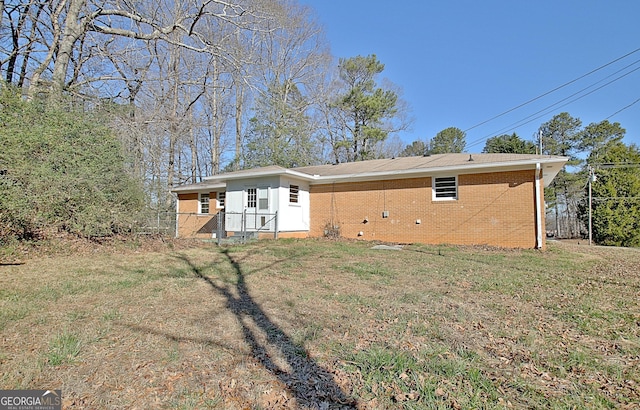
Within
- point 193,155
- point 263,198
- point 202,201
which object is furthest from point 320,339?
point 193,155

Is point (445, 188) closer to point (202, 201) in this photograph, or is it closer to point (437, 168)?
point (437, 168)

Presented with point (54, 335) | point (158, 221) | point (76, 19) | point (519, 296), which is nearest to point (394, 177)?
point (519, 296)

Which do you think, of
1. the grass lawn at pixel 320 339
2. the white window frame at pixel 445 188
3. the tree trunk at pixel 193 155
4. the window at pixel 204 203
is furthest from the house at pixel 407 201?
the tree trunk at pixel 193 155

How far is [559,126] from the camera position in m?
26.4

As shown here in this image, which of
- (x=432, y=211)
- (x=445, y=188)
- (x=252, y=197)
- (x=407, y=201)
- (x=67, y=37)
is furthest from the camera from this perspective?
(x=252, y=197)

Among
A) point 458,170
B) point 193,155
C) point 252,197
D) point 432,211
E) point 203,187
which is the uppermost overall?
point 193,155

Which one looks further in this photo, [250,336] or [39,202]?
[39,202]

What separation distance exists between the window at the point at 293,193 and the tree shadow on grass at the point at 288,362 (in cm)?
942

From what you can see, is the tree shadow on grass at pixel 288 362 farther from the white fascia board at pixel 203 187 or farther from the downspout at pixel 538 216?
the white fascia board at pixel 203 187

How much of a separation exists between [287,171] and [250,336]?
32.6ft

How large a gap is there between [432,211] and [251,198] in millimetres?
7506

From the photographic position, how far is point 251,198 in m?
14.1

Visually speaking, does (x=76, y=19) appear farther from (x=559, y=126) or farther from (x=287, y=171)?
(x=559, y=126)

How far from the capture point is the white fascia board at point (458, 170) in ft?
33.4
